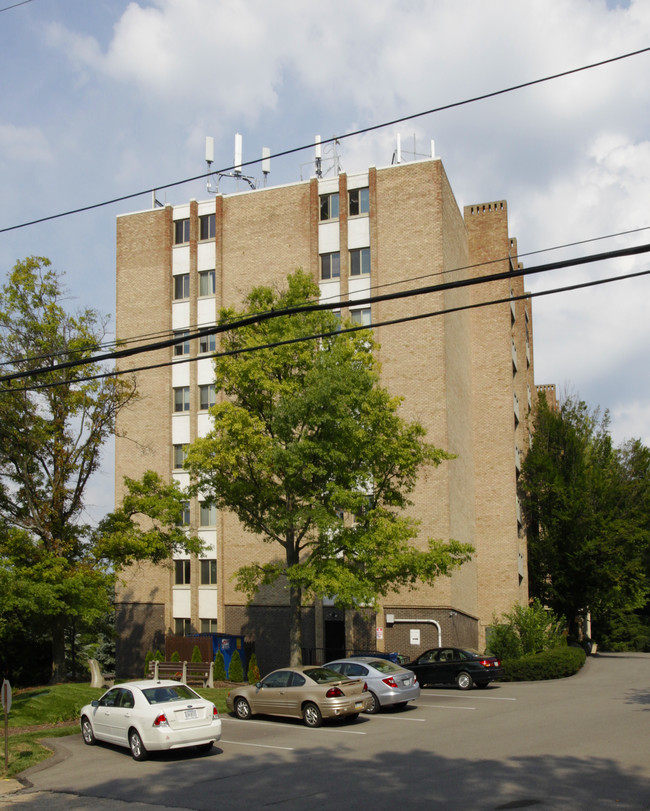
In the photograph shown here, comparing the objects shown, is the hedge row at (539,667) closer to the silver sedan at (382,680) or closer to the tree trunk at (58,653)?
the silver sedan at (382,680)

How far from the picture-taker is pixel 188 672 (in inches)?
1205

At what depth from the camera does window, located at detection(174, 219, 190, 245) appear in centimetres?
4416

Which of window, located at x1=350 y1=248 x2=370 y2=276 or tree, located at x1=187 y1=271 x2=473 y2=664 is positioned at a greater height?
window, located at x1=350 y1=248 x2=370 y2=276

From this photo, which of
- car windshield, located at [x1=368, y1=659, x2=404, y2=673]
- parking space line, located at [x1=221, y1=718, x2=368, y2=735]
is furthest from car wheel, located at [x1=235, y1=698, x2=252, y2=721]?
car windshield, located at [x1=368, y1=659, x2=404, y2=673]

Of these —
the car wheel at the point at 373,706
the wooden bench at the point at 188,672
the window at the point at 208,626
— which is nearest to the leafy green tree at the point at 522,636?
the window at the point at 208,626

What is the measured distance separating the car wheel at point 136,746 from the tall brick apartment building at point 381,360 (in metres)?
21.3

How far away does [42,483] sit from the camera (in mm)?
28828

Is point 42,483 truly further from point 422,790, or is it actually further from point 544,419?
point 544,419

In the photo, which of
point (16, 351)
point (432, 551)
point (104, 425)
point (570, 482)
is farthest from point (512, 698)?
point (570, 482)

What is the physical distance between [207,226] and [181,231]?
159cm

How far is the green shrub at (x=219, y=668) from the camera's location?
3272cm

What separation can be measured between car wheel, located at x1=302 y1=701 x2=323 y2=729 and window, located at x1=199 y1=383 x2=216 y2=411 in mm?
23872

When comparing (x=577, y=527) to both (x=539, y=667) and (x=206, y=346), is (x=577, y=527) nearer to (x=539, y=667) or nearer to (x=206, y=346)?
(x=539, y=667)

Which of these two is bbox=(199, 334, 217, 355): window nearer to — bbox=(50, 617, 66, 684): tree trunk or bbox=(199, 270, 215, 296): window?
bbox=(199, 270, 215, 296): window
